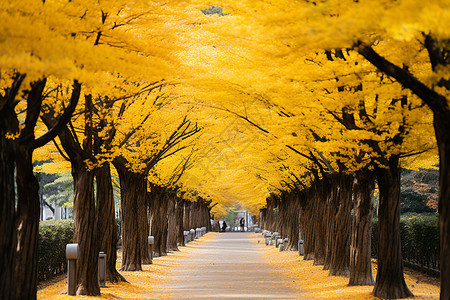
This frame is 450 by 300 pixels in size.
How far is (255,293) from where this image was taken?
52.6ft

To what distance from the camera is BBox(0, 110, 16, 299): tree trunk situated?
29.7 feet

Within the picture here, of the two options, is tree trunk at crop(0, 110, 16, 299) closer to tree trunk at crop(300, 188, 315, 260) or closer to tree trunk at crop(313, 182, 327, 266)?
tree trunk at crop(313, 182, 327, 266)

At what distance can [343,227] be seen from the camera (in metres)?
20.4

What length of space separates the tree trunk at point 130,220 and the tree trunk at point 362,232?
9190 mm

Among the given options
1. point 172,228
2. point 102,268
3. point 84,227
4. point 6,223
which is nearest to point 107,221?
point 102,268

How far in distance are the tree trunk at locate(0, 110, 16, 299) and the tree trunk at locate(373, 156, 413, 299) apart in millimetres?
8378

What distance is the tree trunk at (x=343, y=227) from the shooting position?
20.4m

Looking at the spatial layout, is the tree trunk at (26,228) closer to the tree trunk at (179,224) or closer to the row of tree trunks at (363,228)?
the row of tree trunks at (363,228)

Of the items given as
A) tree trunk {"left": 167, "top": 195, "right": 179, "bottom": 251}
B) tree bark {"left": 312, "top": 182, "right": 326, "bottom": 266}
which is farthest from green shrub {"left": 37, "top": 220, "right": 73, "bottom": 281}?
tree trunk {"left": 167, "top": 195, "right": 179, "bottom": 251}

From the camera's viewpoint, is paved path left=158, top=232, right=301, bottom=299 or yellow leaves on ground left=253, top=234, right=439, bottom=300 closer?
yellow leaves on ground left=253, top=234, right=439, bottom=300

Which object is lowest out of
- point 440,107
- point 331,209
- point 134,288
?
point 134,288

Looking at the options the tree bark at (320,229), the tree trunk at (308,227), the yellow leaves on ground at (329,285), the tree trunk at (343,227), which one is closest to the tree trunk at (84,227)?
the yellow leaves on ground at (329,285)

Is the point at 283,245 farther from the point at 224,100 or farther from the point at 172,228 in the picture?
the point at 224,100

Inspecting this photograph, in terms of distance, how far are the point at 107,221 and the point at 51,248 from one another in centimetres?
267
